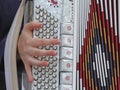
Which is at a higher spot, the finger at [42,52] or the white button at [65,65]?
the finger at [42,52]

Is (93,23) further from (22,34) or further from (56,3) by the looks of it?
(22,34)

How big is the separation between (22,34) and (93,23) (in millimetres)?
251

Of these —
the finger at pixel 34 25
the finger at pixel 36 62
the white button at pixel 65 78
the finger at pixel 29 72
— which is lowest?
the white button at pixel 65 78

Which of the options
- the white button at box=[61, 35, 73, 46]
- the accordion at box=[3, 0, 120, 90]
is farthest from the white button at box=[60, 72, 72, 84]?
the white button at box=[61, 35, 73, 46]

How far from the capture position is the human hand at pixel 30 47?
4.61 ft

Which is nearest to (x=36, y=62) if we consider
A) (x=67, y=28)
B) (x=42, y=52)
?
(x=42, y=52)

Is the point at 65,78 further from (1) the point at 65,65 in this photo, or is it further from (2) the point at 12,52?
(2) the point at 12,52

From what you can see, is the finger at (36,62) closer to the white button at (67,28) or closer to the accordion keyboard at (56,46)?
the accordion keyboard at (56,46)

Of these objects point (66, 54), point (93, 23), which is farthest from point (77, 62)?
point (93, 23)

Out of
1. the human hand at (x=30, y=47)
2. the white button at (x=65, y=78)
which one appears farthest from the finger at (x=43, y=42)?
the white button at (x=65, y=78)

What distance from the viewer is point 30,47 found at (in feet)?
4.71

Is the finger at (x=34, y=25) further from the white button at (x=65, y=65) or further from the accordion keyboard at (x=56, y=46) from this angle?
the white button at (x=65, y=65)

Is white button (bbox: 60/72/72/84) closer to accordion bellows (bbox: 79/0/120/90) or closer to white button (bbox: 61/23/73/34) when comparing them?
accordion bellows (bbox: 79/0/120/90)

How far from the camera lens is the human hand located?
1406 mm
